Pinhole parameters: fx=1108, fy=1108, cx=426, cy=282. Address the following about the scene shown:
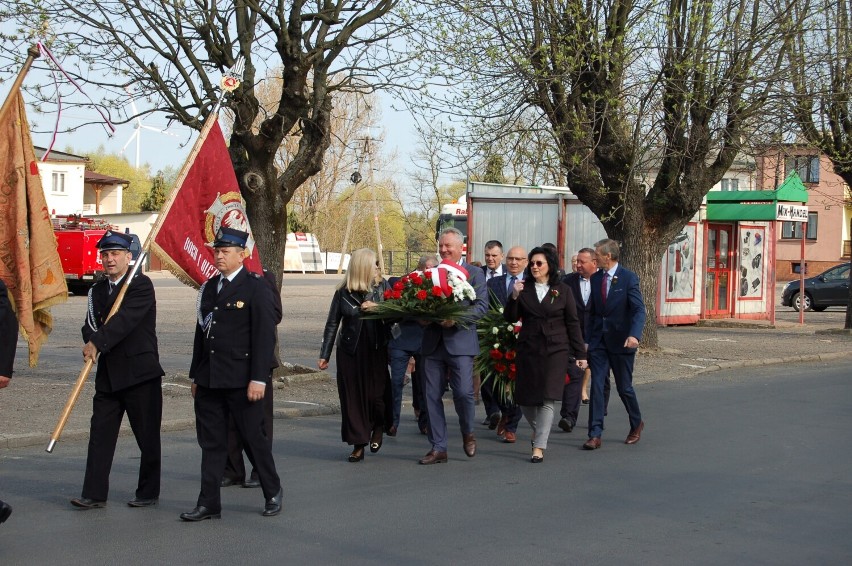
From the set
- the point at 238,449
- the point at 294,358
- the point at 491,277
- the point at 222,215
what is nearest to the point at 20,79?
the point at 222,215

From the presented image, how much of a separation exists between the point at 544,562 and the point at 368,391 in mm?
3657

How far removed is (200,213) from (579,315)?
4.18 m

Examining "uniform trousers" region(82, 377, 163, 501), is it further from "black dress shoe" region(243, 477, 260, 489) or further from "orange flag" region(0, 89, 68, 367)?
"orange flag" region(0, 89, 68, 367)

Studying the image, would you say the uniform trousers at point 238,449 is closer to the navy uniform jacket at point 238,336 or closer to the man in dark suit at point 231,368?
the man in dark suit at point 231,368

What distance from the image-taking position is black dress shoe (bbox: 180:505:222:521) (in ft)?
23.2

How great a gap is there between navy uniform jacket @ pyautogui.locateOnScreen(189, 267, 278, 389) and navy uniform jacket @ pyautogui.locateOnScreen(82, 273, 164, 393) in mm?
458

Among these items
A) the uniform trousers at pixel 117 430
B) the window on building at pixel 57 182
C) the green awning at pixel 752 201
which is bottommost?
the uniform trousers at pixel 117 430

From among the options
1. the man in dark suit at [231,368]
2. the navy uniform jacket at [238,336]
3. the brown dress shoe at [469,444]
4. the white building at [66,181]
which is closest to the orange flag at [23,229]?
the man in dark suit at [231,368]

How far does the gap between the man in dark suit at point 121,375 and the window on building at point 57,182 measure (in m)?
61.6

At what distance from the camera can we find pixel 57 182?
66.4 meters

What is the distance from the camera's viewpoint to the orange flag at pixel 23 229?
311 inches

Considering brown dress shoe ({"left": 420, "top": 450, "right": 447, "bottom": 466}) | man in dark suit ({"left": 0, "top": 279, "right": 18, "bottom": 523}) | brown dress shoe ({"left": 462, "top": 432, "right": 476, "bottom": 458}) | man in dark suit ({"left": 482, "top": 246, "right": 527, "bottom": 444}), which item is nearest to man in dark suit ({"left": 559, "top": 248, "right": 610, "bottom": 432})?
man in dark suit ({"left": 482, "top": 246, "right": 527, "bottom": 444})

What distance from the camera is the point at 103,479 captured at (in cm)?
741

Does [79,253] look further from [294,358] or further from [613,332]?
[613,332]
